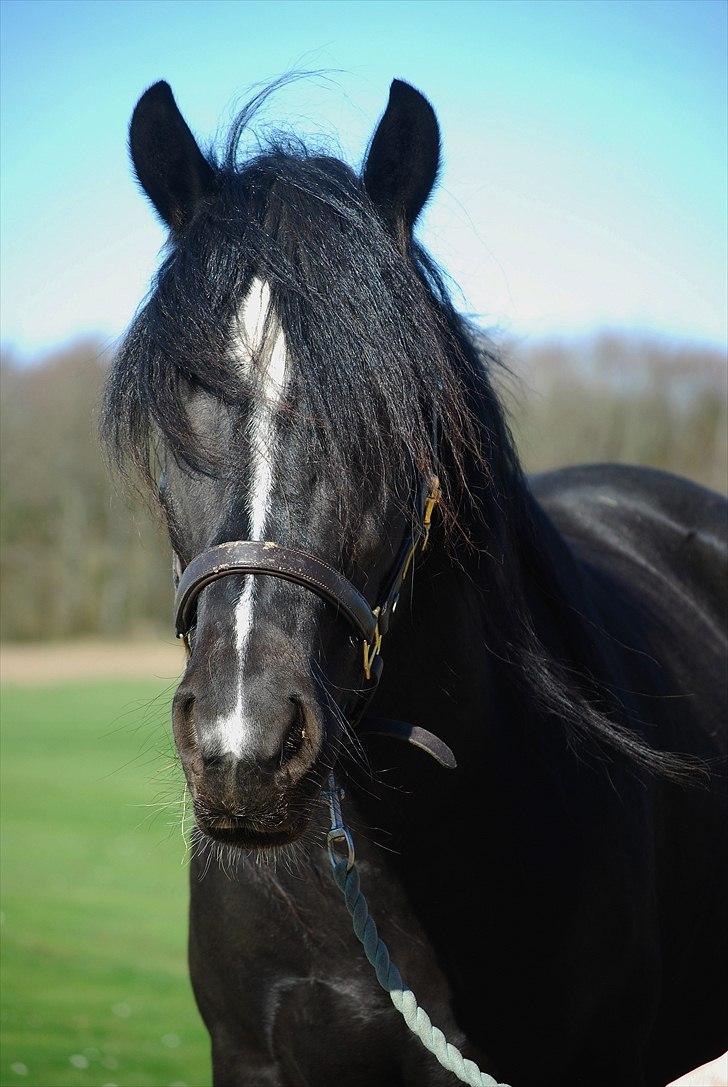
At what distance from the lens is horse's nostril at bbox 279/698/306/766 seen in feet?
6.00

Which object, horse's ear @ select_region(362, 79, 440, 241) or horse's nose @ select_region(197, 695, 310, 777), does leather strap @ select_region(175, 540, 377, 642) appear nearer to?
horse's nose @ select_region(197, 695, 310, 777)

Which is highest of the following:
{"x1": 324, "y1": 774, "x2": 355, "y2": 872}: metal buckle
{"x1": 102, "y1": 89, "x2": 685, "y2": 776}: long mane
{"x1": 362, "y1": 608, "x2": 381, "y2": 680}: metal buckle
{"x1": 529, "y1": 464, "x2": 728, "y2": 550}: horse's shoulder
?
{"x1": 102, "y1": 89, "x2": 685, "y2": 776}: long mane

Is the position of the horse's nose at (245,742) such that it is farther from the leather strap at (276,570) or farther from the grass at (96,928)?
the grass at (96,928)

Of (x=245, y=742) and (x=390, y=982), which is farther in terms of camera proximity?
(x=390, y=982)

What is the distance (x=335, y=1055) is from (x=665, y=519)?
2534 mm

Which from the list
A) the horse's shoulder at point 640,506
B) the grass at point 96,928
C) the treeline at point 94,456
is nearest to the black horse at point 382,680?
the grass at point 96,928

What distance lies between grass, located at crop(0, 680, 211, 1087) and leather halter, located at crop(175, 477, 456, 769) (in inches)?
15.2

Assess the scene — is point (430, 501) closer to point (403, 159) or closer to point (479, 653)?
point (479, 653)

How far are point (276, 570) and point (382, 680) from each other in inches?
20.9

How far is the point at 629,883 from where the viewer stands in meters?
2.70

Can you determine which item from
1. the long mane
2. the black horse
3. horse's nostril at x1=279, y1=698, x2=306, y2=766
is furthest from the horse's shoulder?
horse's nostril at x1=279, y1=698, x2=306, y2=766

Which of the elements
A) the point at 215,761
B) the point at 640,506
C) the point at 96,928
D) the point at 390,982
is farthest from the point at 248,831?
the point at 96,928

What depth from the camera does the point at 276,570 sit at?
1.90m

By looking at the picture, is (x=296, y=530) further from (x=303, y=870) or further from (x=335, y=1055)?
(x=335, y=1055)
